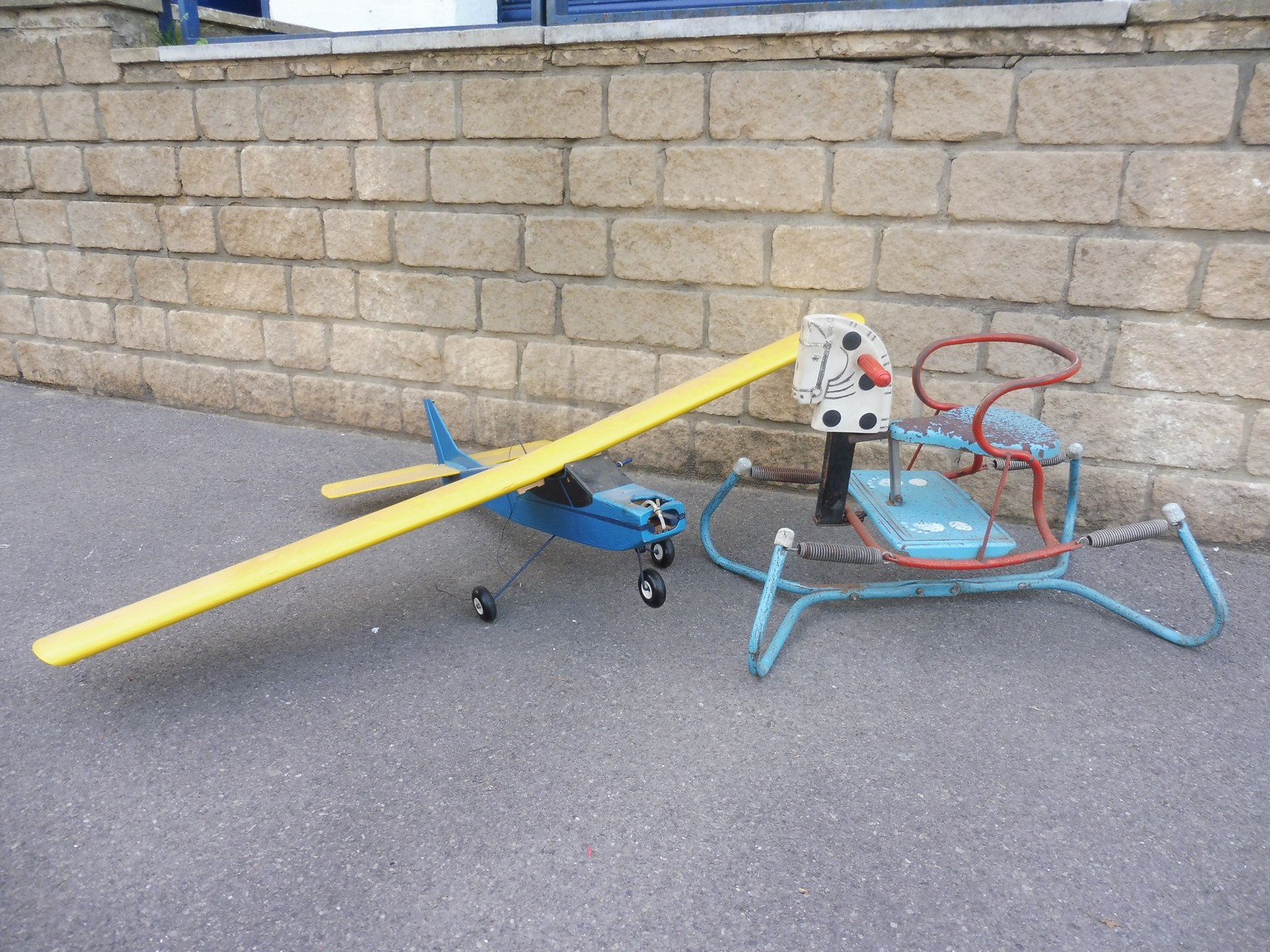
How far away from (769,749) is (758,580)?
1083 millimetres

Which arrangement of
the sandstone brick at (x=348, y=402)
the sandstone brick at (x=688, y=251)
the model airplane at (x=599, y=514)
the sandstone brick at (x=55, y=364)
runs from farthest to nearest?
the sandstone brick at (x=55, y=364)
the sandstone brick at (x=348, y=402)
the sandstone brick at (x=688, y=251)
the model airplane at (x=599, y=514)

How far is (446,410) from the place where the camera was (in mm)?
5113

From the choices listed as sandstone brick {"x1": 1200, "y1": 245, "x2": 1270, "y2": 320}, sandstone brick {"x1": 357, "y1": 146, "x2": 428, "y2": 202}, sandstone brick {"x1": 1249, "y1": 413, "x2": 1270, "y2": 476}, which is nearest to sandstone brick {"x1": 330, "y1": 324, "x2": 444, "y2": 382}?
sandstone brick {"x1": 357, "y1": 146, "x2": 428, "y2": 202}

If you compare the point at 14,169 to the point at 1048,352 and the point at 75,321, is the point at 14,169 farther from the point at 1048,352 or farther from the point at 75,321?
the point at 1048,352

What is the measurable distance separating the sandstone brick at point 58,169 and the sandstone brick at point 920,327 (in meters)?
5.13

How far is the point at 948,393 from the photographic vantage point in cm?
414

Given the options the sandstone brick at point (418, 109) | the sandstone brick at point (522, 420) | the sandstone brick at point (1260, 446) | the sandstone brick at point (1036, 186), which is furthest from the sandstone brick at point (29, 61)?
the sandstone brick at point (1260, 446)

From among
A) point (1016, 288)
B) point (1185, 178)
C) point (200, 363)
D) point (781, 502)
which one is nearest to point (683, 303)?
point (781, 502)

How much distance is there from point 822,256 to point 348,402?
124 inches

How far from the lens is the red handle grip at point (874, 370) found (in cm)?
288

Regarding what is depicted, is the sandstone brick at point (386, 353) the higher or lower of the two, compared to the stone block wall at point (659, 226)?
lower

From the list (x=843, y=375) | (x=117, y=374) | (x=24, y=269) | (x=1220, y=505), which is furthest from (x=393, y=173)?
(x=1220, y=505)

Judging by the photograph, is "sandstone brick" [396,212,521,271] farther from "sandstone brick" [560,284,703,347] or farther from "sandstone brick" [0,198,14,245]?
"sandstone brick" [0,198,14,245]

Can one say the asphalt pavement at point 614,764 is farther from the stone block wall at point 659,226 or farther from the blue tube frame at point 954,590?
the stone block wall at point 659,226
